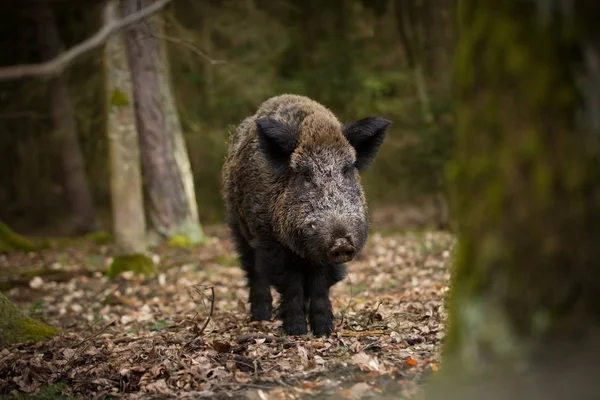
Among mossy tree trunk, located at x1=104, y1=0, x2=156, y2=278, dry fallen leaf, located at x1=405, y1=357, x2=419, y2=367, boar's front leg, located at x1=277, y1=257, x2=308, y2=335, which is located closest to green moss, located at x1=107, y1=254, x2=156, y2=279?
mossy tree trunk, located at x1=104, y1=0, x2=156, y2=278

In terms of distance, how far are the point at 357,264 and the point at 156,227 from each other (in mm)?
4481

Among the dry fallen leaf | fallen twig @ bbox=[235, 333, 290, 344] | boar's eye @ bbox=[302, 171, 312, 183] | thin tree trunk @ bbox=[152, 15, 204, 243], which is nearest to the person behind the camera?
the dry fallen leaf

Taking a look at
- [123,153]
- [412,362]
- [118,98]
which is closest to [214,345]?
[412,362]

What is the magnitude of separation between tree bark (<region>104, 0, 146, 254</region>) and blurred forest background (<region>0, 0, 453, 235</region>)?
388 centimetres

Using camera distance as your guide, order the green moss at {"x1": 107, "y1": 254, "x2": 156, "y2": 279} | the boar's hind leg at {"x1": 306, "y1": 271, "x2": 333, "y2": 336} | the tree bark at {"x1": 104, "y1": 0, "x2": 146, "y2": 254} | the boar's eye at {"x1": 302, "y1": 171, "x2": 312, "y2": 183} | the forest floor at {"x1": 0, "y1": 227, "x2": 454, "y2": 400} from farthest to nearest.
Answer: the tree bark at {"x1": 104, "y1": 0, "x2": 146, "y2": 254} < the green moss at {"x1": 107, "y1": 254, "x2": 156, "y2": 279} < the boar's eye at {"x1": 302, "y1": 171, "x2": 312, "y2": 183} < the boar's hind leg at {"x1": 306, "y1": 271, "x2": 333, "y2": 336} < the forest floor at {"x1": 0, "y1": 227, "x2": 454, "y2": 400}

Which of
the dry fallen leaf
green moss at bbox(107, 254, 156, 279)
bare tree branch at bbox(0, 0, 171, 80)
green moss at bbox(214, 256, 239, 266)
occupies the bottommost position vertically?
green moss at bbox(214, 256, 239, 266)

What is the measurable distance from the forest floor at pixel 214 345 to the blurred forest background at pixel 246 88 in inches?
324

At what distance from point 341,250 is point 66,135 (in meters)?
15.3

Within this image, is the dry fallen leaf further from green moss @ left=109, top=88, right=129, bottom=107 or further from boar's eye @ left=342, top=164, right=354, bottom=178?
green moss @ left=109, top=88, right=129, bottom=107

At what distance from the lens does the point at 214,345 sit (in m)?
5.55

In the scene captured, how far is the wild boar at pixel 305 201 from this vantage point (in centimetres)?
633

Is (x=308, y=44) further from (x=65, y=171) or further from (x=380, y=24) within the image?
(x=65, y=171)

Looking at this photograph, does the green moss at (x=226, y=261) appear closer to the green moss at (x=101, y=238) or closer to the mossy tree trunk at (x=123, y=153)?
the mossy tree trunk at (x=123, y=153)

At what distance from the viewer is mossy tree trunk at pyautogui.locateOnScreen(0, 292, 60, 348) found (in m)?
6.59
